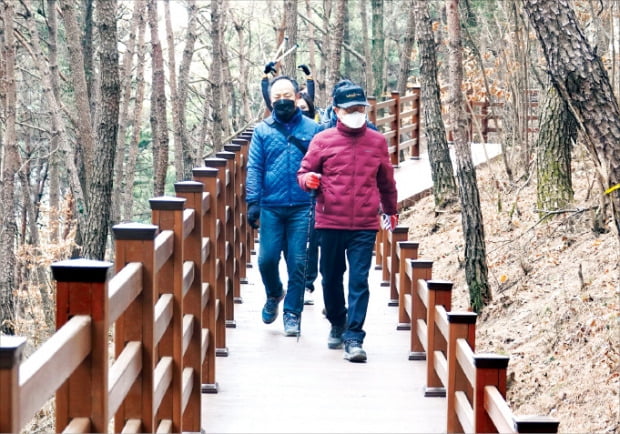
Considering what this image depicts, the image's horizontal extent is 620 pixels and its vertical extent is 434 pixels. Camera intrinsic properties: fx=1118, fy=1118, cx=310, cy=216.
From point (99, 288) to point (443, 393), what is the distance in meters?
4.58

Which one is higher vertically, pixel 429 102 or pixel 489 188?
pixel 429 102

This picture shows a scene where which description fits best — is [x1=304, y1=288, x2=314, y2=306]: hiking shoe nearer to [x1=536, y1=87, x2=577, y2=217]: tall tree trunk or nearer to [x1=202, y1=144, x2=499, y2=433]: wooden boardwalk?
[x1=202, y1=144, x2=499, y2=433]: wooden boardwalk

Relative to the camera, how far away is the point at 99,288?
3535mm

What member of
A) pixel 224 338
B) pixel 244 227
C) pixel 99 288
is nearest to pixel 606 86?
pixel 224 338

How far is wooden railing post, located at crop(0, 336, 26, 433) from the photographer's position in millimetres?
2551

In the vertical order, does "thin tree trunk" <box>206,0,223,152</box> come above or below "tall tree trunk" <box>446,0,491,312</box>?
above

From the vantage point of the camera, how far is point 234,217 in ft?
35.4

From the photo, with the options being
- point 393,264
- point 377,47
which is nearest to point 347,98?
point 393,264

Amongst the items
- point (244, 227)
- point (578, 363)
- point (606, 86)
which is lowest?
point (578, 363)

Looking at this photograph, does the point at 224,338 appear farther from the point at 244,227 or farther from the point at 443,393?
the point at 244,227

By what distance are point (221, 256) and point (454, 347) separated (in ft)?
10.9

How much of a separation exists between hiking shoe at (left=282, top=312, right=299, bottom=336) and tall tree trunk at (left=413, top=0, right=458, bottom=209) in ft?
27.4

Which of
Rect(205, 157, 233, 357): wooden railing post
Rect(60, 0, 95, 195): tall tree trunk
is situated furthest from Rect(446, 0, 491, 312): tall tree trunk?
Rect(60, 0, 95, 195): tall tree trunk

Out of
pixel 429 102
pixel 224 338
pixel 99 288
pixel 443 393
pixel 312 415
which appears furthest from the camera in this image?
pixel 429 102
